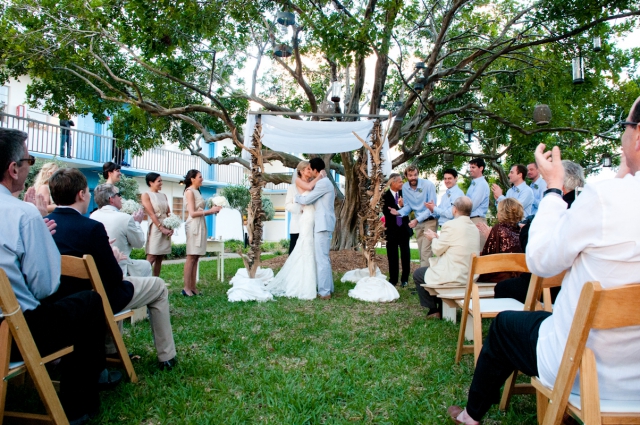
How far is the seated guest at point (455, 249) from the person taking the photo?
15.9 ft

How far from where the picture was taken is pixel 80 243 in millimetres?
2975

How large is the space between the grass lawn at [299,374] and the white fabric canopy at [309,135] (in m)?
2.88

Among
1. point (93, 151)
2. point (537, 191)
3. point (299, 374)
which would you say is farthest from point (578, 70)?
point (93, 151)

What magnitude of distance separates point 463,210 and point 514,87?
9041 millimetres

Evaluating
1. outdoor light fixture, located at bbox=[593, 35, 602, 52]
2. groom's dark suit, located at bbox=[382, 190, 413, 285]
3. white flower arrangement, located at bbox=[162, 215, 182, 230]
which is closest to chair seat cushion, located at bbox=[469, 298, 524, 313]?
groom's dark suit, located at bbox=[382, 190, 413, 285]

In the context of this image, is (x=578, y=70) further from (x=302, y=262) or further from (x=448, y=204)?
(x=302, y=262)

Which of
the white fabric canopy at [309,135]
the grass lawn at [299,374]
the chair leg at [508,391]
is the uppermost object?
the white fabric canopy at [309,135]

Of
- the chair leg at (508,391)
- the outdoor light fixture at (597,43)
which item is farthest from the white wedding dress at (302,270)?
the outdoor light fixture at (597,43)

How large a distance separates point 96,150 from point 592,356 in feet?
61.7

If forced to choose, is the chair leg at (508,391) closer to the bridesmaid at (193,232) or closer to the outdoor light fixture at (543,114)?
the bridesmaid at (193,232)

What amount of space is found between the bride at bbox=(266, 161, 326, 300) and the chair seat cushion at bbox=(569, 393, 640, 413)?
16.9 ft

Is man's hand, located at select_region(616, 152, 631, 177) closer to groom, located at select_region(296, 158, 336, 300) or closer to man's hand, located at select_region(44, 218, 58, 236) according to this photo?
man's hand, located at select_region(44, 218, 58, 236)

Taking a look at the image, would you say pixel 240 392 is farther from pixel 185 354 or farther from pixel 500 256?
pixel 500 256

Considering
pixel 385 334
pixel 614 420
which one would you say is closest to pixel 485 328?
pixel 385 334
